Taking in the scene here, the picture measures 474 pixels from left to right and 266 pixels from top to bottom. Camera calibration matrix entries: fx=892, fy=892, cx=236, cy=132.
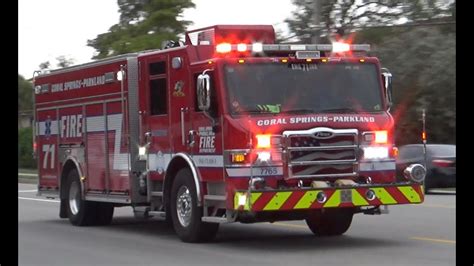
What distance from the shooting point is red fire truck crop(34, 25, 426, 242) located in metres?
11.5

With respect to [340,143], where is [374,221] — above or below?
below

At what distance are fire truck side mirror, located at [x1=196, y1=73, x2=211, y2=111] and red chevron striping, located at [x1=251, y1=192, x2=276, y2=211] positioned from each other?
143 cm

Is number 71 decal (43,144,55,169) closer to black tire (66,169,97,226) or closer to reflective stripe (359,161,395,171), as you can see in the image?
black tire (66,169,97,226)

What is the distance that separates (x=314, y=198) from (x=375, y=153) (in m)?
1.25

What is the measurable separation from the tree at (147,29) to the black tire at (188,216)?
25.2m

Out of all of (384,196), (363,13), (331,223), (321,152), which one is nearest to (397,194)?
(384,196)

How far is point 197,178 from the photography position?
Result: 1220 cm

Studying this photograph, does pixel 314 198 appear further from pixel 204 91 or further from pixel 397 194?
pixel 204 91

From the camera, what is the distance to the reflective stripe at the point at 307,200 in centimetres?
1134

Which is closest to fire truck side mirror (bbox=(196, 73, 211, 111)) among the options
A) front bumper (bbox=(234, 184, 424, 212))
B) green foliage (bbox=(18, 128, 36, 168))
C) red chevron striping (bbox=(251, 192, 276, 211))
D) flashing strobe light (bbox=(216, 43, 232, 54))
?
flashing strobe light (bbox=(216, 43, 232, 54))

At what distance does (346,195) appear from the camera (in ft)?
38.1
